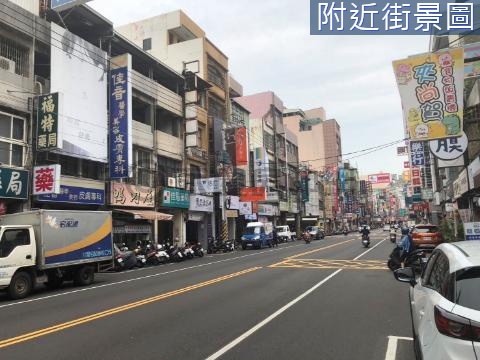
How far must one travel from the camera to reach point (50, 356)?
6.70m

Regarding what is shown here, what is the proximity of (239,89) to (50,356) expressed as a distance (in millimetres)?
49905

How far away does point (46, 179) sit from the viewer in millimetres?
21391

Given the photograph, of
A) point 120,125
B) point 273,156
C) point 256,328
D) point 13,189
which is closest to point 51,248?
point 13,189

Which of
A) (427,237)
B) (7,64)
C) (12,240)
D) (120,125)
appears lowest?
(427,237)

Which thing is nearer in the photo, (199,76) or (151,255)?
(151,255)

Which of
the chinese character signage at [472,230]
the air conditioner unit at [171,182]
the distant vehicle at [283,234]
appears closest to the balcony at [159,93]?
the air conditioner unit at [171,182]

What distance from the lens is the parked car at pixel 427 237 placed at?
26.1m

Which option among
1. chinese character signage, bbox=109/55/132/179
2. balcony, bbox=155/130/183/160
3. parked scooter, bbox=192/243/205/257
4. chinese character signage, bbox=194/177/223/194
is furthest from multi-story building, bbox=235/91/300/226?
chinese character signage, bbox=109/55/132/179

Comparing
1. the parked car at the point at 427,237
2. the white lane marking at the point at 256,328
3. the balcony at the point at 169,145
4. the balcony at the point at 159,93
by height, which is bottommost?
the white lane marking at the point at 256,328

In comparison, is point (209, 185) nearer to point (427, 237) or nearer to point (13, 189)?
point (427, 237)

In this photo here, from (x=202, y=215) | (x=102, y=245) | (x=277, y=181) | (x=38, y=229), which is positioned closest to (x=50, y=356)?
(x=38, y=229)

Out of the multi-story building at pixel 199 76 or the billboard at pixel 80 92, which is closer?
the billboard at pixel 80 92

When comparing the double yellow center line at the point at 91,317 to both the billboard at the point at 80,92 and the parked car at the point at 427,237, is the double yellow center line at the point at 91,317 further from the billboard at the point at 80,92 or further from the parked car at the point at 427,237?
the parked car at the point at 427,237

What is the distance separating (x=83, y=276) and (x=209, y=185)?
890 inches
